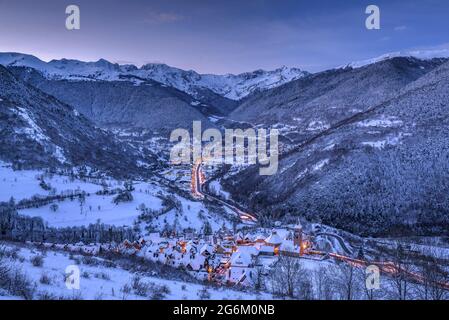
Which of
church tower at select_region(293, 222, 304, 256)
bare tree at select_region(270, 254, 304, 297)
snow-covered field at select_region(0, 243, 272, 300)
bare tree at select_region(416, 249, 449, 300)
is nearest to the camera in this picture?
snow-covered field at select_region(0, 243, 272, 300)

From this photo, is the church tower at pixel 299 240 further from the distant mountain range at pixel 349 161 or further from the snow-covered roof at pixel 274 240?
the distant mountain range at pixel 349 161

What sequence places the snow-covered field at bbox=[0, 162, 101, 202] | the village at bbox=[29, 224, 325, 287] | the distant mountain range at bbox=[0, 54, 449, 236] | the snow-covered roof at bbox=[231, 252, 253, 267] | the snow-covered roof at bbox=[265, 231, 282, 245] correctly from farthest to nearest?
the distant mountain range at bbox=[0, 54, 449, 236], the snow-covered field at bbox=[0, 162, 101, 202], the snow-covered roof at bbox=[265, 231, 282, 245], the snow-covered roof at bbox=[231, 252, 253, 267], the village at bbox=[29, 224, 325, 287]

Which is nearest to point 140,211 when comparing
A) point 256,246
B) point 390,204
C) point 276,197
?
point 256,246

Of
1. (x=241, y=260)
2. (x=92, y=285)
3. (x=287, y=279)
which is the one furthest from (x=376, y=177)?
(x=92, y=285)

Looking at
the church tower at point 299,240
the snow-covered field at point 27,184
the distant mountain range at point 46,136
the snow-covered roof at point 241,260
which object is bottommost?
the church tower at point 299,240

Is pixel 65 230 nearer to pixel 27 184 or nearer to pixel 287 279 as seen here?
pixel 27 184

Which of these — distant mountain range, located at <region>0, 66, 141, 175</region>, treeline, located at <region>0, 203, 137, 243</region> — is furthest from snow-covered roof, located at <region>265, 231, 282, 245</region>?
distant mountain range, located at <region>0, 66, 141, 175</region>

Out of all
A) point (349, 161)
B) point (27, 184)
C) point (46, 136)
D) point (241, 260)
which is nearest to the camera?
point (241, 260)

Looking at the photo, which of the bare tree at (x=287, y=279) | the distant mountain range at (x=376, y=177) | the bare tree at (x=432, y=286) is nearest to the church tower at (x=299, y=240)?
the bare tree at (x=287, y=279)

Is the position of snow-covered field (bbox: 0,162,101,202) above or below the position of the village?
above

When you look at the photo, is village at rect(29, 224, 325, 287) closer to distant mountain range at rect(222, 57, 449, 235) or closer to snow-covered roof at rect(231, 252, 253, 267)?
snow-covered roof at rect(231, 252, 253, 267)
